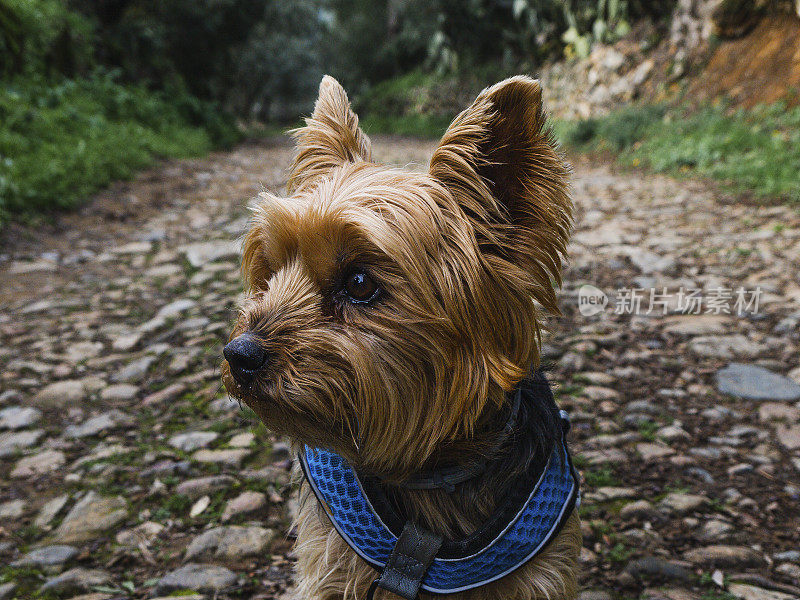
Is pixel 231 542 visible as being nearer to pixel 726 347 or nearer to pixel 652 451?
pixel 652 451

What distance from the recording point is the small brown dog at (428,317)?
80.2 inches

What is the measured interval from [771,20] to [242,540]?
44.0 ft

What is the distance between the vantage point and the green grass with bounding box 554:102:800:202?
8.78 m

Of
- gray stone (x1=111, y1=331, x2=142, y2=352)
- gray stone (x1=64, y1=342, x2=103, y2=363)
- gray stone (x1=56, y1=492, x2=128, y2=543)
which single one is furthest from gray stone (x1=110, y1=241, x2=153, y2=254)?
gray stone (x1=56, y1=492, x2=128, y2=543)

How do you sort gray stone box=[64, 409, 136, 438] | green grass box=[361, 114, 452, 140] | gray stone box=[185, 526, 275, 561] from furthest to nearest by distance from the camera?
green grass box=[361, 114, 452, 140] < gray stone box=[64, 409, 136, 438] < gray stone box=[185, 526, 275, 561]

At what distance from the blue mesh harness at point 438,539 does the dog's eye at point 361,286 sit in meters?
0.69

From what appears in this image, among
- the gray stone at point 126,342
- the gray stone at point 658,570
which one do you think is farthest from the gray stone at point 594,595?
the gray stone at point 126,342

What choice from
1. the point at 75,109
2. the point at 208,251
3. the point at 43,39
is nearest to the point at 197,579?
the point at 208,251

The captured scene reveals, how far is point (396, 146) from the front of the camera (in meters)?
22.0

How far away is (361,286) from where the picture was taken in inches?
82.1

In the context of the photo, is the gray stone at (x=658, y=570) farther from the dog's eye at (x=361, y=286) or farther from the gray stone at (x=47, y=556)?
the gray stone at (x=47, y=556)

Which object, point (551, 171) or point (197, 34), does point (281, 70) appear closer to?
point (197, 34)

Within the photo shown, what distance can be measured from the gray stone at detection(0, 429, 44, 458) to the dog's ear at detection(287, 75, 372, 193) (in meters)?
2.73

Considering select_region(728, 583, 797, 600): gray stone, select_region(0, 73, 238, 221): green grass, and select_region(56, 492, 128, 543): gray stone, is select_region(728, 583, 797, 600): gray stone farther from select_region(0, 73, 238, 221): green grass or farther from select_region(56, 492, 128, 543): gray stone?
select_region(0, 73, 238, 221): green grass
